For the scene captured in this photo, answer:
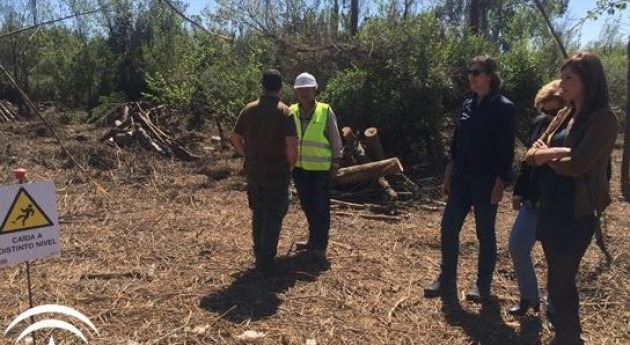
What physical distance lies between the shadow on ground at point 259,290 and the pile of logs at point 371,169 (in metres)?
2.99

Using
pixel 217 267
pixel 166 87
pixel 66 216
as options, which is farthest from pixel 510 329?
pixel 166 87

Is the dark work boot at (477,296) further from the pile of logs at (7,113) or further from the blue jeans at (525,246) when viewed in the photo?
the pile of logs at (7,113)

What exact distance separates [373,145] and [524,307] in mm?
5375

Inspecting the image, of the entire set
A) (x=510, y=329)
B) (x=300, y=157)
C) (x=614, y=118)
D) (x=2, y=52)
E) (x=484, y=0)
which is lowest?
(x=510, y=329)

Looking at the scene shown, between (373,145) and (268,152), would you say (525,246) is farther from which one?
(373,145)

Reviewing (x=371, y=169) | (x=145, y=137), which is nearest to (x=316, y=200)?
(x=371, y=169)

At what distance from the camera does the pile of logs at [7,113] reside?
59.8 feet

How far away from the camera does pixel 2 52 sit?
21.3 metres

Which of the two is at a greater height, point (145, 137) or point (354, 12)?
point (354, 12)

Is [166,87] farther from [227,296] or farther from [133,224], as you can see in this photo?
[227,296]

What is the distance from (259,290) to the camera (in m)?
5.11

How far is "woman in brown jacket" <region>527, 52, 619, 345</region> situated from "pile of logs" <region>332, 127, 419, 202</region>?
16.4 feet

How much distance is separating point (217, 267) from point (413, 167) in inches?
238

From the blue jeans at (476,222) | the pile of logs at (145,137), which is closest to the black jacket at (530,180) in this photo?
the blue jeans at (476,222)
